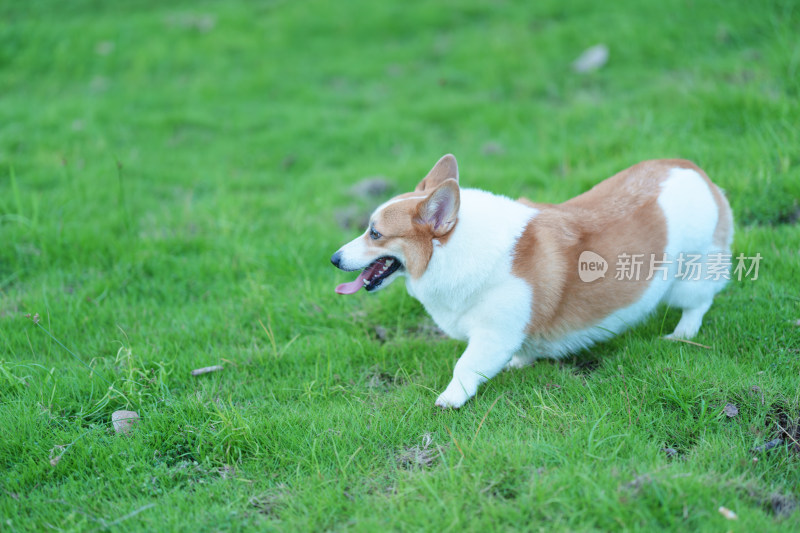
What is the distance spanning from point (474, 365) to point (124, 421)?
190 centimetres

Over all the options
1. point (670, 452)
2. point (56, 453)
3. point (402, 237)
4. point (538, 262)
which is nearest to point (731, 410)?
point (670, 452)

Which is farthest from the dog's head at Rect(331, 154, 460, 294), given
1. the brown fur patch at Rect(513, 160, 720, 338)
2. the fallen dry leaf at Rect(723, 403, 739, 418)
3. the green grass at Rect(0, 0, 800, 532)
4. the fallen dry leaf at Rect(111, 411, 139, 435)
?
the fallen dry leaf at Rect(723, 403, 739, 418)

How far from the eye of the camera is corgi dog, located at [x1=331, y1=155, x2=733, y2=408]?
336cm

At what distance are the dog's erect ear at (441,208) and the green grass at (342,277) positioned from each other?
889 mm

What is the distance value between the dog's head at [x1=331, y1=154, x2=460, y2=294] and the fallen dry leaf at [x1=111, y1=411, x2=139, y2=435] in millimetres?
1357

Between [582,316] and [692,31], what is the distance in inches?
217

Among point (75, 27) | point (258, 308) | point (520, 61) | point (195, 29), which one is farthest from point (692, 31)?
point (75, 27)

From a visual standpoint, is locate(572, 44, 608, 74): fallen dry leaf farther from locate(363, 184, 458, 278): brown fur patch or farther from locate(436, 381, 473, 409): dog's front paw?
locate(436, 381, 473, 409): dog's front paw

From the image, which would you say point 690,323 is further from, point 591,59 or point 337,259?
point 591,59

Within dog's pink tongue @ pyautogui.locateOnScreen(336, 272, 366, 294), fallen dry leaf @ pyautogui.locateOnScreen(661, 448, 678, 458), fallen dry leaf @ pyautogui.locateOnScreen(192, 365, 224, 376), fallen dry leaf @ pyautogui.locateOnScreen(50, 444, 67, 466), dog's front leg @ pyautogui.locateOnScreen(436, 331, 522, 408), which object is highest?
dog's pink tongue @ pyautogui.locateOnScreen(336, 272, 366, 294)

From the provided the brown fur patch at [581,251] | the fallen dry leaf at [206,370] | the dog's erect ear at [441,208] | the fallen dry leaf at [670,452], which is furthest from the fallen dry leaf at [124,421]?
the fallen dry leaf at [670,452]

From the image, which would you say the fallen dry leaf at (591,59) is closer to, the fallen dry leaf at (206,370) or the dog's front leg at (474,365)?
the dog's front leg at (474,365)

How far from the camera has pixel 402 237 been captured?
3.41 m

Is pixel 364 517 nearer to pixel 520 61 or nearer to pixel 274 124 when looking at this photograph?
pixel 274 124
